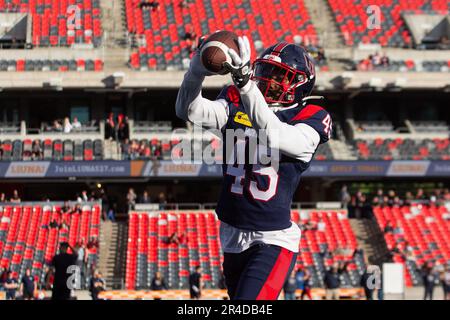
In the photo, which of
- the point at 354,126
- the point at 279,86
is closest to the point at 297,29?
the point at 354,126

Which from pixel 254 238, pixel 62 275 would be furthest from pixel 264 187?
pixel 62 275

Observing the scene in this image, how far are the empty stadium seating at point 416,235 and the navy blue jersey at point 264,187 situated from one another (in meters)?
21.3

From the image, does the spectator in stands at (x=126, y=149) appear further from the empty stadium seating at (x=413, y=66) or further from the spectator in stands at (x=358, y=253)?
the empty stadium seating at (x=413, y=66)

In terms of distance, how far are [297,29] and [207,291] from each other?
12.6 m

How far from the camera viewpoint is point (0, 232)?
27.4 metres

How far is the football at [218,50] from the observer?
17.0ft

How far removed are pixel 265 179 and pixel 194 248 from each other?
21.8m

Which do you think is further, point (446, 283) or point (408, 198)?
point (408, 198)

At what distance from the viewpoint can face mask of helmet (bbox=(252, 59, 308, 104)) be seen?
241 inches

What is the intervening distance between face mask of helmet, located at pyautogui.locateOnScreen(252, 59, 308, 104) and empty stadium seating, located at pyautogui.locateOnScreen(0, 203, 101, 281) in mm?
20059

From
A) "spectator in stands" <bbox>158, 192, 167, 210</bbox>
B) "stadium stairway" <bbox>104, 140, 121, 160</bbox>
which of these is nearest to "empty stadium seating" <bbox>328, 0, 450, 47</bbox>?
"spectator in stands" <bbox>158, 192, 167, 210</bbox>

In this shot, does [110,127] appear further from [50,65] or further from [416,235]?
[416,235]

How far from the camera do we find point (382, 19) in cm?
3584

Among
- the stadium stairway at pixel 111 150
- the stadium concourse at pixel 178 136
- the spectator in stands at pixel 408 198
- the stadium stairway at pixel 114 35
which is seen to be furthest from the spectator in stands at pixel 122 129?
the spectator in stands at pixel 408 198
